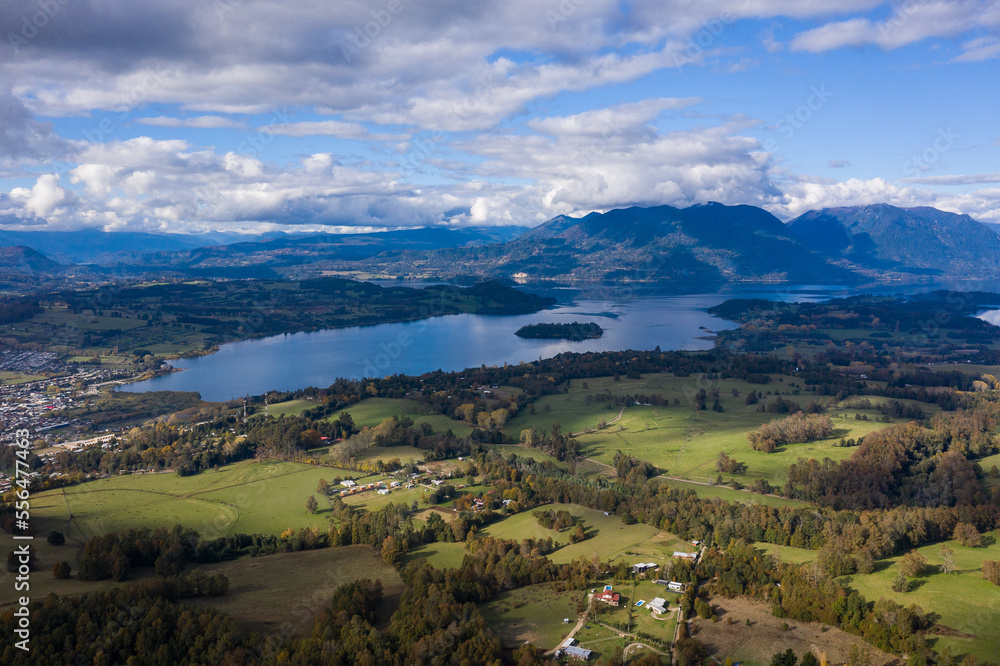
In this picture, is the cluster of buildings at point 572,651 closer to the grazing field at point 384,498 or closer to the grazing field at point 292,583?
the grazing field at point 292,583

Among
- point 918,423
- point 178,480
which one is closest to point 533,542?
point 178,480

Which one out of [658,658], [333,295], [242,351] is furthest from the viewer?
[333,295]

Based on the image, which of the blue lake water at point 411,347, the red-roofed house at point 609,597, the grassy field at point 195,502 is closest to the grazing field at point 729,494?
the red-roofed house at point 609,597

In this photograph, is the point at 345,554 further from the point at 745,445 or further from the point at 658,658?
the point at 745,445

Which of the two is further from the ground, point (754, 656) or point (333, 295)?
point (333, 295)

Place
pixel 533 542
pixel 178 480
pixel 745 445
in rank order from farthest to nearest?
pixel 745 445
pixel 178 480
pixel 533 542

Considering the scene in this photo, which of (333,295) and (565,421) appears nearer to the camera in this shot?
(565,421)

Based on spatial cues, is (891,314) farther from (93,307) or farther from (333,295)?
(93,307)
